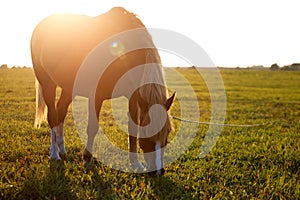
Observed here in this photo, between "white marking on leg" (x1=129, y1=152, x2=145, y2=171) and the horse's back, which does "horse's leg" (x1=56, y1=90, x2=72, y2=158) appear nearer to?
the horse's back

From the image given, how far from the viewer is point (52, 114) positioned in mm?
5223

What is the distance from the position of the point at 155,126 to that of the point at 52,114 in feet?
6.83

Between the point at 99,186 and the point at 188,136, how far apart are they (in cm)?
349

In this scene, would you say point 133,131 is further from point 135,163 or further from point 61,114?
point 61,114

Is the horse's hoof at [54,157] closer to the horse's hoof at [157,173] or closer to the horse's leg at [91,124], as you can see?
the horse's leg at [91,124]

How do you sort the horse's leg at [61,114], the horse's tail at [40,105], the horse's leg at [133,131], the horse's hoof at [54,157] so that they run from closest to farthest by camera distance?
the horse's leg at [133,131] < the horse's hoof at [54,157] < the horse's leg at [61,114] < the horse's tail at [40,105]

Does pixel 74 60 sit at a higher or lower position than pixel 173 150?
higher

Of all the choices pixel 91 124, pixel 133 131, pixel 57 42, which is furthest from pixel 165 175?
pixel 57 42

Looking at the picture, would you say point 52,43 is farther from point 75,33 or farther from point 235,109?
point 235,109

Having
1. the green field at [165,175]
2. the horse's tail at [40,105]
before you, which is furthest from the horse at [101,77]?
the green field at [165,175]

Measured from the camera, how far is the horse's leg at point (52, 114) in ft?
16.4

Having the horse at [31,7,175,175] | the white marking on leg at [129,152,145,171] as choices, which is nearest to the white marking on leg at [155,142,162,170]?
the horse at [31,7,175,175]

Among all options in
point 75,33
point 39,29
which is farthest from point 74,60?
point 39,29

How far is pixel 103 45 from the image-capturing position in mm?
4824
